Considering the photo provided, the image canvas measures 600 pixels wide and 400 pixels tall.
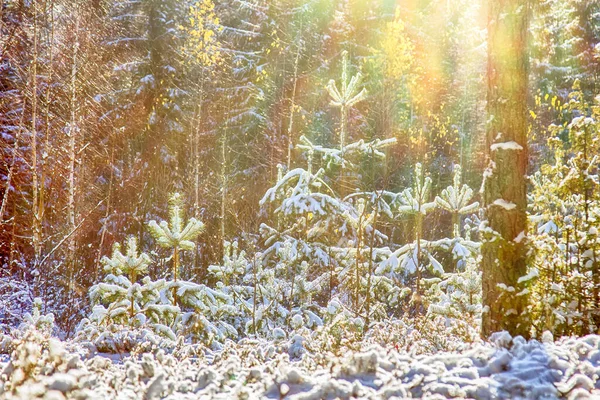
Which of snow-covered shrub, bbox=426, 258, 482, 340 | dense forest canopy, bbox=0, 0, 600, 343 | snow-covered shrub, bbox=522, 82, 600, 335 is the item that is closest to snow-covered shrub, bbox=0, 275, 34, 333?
dense forest canopy, bbox=0, 0, 600, 343

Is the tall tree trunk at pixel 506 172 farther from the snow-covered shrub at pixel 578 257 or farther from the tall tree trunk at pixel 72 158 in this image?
the tall tree trunk at pixel 72 158

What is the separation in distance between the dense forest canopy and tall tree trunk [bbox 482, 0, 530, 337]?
22 millimetres

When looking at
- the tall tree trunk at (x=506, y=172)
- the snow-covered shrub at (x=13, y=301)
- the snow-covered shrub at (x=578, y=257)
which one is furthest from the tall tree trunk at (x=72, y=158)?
the snow-covered shrub at (x=578, y=257)

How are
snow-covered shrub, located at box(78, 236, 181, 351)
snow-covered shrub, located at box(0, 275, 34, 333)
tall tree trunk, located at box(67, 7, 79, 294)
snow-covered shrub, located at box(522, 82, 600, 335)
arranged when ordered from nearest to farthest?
snow-covered shrub, located at box(522, 82, 600, 335), snow-covered shrub, located at box(78, 236, 181, 351), snow-covered shrub, located at box(0, 275, 34, 333), tall tree trunk, located at box(67, 7, 79, 294)

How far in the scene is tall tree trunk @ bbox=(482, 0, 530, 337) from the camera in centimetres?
535

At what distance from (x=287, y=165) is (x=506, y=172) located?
17.0 metres

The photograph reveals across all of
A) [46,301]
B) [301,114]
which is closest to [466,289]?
[46,301]

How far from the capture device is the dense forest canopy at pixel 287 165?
677 cm

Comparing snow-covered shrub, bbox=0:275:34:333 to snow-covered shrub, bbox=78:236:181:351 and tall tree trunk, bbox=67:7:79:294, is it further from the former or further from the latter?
snow-covered shrub, bbox=78:236:181:351

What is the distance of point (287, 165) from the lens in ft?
72.7

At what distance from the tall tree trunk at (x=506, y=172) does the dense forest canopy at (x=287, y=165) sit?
22mm

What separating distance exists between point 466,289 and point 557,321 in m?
3.16

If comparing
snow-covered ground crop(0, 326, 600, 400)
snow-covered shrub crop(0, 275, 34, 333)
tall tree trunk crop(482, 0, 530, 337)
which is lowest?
snow-covered shrub crop(0, 275, 34, 333)

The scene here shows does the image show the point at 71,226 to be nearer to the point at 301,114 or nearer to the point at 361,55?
the point at 301,114
